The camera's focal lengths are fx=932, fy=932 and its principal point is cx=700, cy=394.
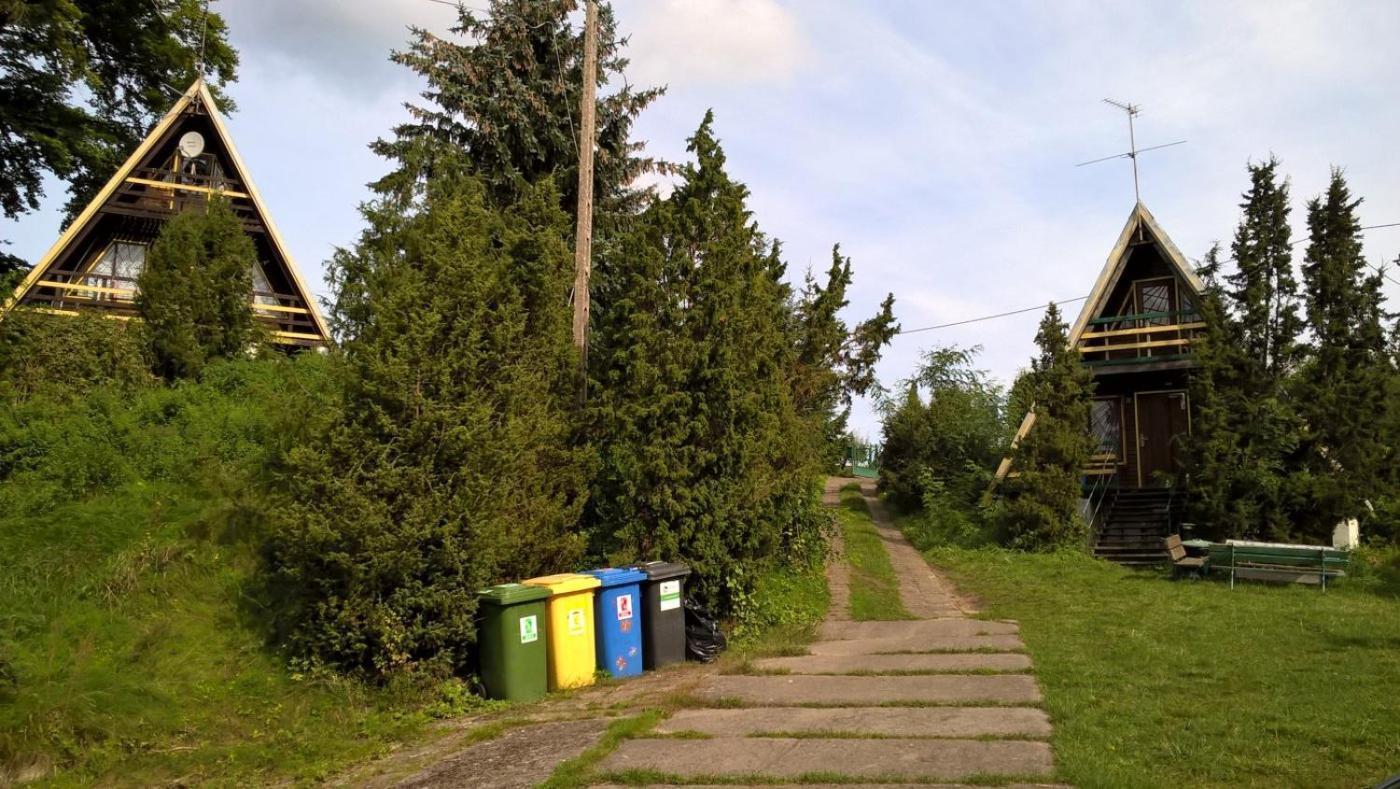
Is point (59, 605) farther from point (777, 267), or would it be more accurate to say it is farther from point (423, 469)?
point (777, 267)

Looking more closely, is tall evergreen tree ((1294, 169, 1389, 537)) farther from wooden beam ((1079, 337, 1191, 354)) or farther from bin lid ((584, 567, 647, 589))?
bin lid ((584, 567, 647, 589))

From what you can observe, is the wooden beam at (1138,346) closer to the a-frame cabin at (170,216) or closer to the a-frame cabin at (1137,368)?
the a-frame cabin at (1137,368)

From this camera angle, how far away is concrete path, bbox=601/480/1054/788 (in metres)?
6.41

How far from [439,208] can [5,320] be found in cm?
939

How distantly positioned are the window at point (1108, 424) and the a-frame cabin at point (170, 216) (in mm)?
18466

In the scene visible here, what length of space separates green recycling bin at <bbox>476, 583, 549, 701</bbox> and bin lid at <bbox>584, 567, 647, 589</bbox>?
0.81 meters

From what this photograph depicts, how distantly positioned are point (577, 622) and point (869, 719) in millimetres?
3198

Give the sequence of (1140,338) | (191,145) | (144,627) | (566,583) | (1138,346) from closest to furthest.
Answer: (144,627), (566,583), (191,145), (1138,346), (1140,338)

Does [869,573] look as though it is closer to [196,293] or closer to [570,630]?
[570,630]

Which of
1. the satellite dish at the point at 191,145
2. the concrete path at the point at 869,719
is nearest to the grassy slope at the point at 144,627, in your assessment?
the concrete path at the point at 869,719

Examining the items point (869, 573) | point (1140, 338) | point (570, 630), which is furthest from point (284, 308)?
point (1140, 338)

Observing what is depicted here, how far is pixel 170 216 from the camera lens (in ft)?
63.8

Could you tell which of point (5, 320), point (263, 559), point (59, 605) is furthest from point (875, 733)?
point (5, 320)

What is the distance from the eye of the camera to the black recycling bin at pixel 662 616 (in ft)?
33.8
